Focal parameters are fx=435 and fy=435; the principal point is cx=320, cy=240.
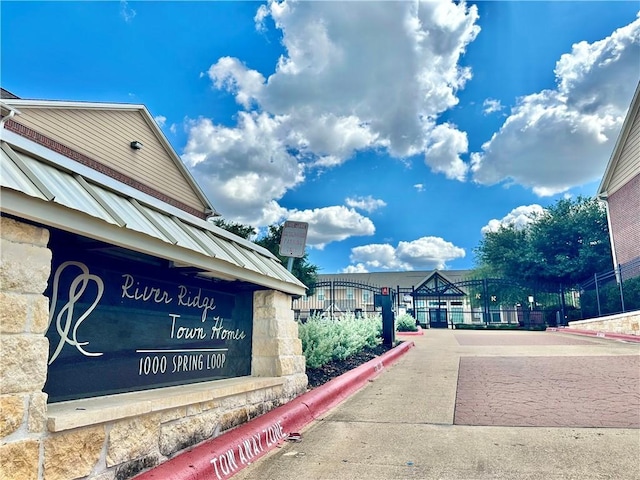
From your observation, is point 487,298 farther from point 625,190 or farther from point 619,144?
point 619,144

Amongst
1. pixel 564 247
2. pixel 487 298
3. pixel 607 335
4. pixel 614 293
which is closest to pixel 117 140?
pixel 607 335

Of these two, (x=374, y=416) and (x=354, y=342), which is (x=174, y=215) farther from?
(x=354, y=342)

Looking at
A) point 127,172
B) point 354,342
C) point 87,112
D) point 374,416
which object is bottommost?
point 374,416

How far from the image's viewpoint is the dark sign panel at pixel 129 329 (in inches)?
115

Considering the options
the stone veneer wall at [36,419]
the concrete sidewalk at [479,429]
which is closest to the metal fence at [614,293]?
the concrete sidewalk at [479,429]

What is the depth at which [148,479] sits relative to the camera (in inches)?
116

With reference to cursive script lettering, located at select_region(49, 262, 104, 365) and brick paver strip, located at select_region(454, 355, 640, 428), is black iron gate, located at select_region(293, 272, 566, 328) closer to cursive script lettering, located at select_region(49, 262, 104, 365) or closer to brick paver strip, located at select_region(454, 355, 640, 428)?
brick paver strip, located at select_region(454, 355, 640, 428)

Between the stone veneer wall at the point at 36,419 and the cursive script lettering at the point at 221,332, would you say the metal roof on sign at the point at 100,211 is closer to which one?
the stone veneer wall at the point at 36,419

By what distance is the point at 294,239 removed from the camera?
276 inches

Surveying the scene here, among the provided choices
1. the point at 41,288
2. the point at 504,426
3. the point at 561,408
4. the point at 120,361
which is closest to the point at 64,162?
the point at 41,288

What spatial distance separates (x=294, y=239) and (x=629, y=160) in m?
20.7

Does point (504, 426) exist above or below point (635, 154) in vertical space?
below

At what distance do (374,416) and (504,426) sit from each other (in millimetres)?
1495

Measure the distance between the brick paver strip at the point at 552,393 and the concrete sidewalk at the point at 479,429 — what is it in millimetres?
14
